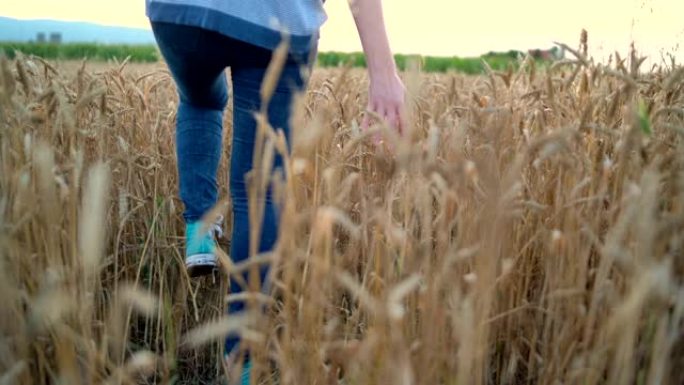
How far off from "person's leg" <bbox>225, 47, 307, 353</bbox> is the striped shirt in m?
0.04

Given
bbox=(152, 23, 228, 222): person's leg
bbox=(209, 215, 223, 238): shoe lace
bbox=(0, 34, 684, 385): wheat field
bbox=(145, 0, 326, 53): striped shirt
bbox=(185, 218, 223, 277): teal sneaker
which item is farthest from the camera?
bbox=(209, 215, 223, 238): shoe lace

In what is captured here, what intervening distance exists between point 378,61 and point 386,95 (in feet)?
0.25

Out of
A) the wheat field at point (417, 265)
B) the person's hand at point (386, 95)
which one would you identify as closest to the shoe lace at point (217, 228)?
the wheat field at point (417, 265)

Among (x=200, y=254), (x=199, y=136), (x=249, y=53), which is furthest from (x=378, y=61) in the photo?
(x=200, y=254)

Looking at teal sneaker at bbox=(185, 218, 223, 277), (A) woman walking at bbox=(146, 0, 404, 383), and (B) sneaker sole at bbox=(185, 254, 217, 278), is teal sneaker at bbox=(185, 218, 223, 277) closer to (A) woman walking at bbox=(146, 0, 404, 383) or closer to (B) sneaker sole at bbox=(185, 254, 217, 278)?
(B) sneaker sole at bbox=(185, 254, 217, 278)

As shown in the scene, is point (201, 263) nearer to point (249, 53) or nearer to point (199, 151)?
point (199, 151)

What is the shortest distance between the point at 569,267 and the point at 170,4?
3.24 feet

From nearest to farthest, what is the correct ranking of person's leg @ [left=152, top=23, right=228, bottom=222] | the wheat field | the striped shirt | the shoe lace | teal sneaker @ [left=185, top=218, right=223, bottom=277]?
the wheat field < the striped shirt < person's leg @ [left=152, top=23, right=228, bottom=222] < teal sneaker @ [left=185, top=218, right=223, bottom=277] < the shoe lace

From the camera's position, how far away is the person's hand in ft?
5.63

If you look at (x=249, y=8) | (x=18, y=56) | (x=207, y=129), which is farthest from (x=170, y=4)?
(x=18, y=56)

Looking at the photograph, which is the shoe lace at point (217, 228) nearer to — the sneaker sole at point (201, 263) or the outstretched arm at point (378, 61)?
the sneaker sole at point (201, 263)

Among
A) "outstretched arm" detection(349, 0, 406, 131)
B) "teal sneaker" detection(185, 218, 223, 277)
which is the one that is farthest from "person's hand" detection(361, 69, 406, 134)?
"teal sneaker" detection(185, 218, 223, 277)

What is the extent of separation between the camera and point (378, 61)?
67.4 inches

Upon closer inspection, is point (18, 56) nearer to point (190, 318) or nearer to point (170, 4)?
point (170, 4)
